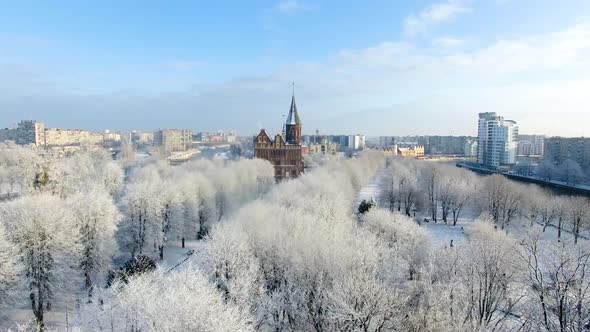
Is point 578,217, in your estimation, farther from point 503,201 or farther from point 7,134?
point 7,134

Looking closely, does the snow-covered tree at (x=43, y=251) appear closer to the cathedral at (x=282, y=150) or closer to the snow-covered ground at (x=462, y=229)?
the snow-covered ground at (x=462, y=229)

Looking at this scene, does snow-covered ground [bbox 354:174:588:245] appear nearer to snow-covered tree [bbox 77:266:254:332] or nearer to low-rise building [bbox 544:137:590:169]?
snow-covered tree [bbox 77:266:254:332]

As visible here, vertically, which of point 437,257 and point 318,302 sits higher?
point 437,257

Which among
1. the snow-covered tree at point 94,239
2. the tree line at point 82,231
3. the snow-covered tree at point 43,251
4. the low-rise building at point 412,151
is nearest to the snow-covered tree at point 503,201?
the tree line at point 82,231

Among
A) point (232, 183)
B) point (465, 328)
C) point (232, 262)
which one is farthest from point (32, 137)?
point (465, 328)

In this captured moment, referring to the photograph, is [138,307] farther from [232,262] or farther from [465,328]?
[465,328]

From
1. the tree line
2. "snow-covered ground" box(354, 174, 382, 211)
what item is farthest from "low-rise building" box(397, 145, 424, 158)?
the tree line

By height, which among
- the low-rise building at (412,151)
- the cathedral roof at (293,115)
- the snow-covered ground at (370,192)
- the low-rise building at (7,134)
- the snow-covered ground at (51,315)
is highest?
the cathedral roof at (293,115)
